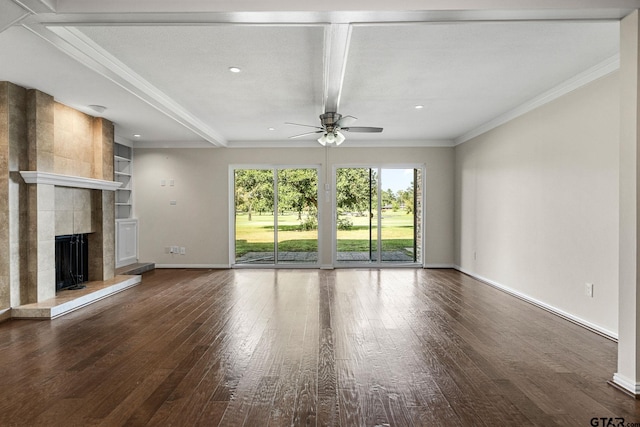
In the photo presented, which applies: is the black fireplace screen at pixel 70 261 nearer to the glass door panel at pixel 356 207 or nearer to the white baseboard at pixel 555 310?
the glass door panel at pixel 356 207

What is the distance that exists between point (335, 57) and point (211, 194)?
199 inches

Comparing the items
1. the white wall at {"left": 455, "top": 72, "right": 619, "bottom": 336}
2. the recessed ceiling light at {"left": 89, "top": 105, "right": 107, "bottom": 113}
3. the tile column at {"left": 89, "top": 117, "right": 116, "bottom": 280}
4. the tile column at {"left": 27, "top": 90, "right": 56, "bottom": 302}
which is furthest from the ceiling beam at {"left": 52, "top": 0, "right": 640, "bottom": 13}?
the tile column at {"left": 89, "top": 117, "right": 116, "bottom": 280}

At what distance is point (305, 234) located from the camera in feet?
25.6

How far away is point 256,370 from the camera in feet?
9.11

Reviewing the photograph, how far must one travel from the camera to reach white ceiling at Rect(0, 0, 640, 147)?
2.45m

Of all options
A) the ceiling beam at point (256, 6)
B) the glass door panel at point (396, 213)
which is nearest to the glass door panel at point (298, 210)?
the glass door panel at point (396, 213)

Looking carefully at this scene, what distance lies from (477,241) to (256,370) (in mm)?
4932

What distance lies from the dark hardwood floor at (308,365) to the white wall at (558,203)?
0.42 m

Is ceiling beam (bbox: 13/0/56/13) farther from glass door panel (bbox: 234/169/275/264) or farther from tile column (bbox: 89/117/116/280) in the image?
glass door panel (bbox: 234/169/275/264)

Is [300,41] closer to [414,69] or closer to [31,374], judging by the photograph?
[414,69]

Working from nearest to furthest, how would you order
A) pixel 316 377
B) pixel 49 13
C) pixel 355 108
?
pixel 49 13
pixel 316 377
pixel 355 108

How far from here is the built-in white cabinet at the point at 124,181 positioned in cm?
740

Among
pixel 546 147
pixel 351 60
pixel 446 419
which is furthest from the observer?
pixel 546 147

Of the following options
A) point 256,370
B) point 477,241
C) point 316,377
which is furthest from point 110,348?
point 477,241
